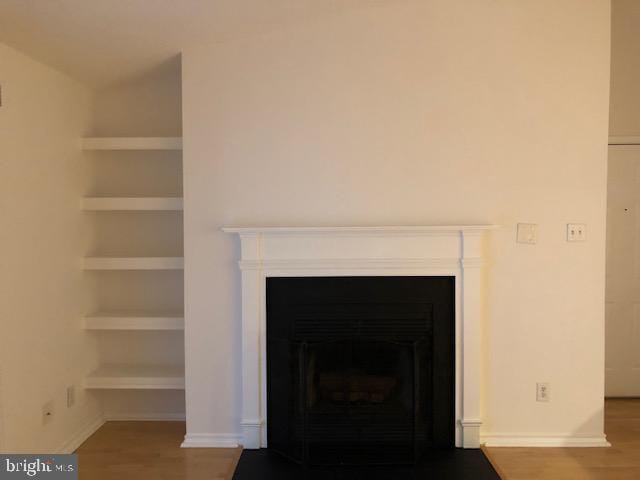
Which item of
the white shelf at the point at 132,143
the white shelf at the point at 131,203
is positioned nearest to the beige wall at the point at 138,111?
the white shelf at the point at 132,143

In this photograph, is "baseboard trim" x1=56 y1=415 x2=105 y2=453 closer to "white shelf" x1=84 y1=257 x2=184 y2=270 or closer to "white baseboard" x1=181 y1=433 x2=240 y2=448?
"white baseboard" x1=181 y1=433 x2=240 y2=448

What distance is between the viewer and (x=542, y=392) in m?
3.39

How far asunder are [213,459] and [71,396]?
944 millimetres

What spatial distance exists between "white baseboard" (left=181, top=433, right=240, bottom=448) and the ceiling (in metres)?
2.17

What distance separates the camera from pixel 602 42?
130 inches

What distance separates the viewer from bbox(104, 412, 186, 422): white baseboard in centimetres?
394

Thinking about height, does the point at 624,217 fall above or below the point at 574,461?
above

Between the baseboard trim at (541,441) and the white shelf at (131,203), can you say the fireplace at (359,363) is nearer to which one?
the baseboard trim at (541,441)

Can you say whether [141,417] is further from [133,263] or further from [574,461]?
[574,461]

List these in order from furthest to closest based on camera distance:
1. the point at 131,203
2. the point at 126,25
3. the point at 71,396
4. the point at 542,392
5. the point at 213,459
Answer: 1. the point at 131,203
2. the point at 71,396
3. the point at 542,392
4. the point at 213,459
5. the point at 126,25

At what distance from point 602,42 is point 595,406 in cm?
203

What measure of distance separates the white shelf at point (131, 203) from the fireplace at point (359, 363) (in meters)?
0.78

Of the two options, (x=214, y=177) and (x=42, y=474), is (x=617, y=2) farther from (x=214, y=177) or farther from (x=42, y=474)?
(x=42, y=474)

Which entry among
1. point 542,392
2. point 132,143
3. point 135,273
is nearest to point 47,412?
point 135,273
